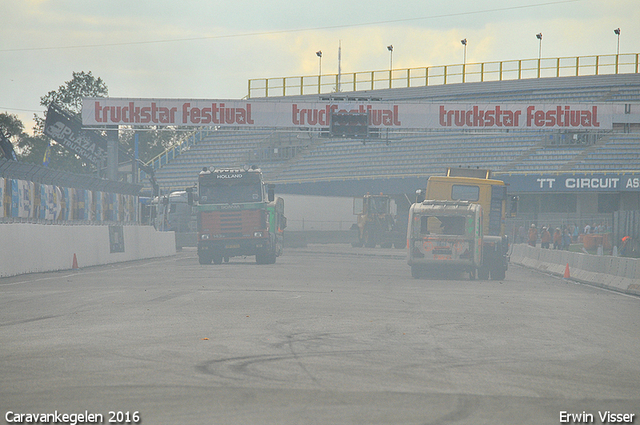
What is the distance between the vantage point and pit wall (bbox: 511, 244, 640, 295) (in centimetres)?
1944

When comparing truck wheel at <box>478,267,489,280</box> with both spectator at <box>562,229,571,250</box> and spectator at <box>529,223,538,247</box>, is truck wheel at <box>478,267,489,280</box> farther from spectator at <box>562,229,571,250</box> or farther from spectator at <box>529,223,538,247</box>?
spectator at <box>562,229,571,250</box>

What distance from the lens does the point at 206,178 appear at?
28672 millimetres

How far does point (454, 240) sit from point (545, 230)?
2187 cm

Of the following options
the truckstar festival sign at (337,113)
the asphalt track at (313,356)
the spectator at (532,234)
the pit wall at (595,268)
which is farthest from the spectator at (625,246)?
the asphalt track at (313,356)

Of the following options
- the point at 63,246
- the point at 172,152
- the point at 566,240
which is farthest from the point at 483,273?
the point at 172,152

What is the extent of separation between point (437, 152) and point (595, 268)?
34531 millimetres

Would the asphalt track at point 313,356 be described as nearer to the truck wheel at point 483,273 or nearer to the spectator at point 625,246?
the truck wheel at point 483,273

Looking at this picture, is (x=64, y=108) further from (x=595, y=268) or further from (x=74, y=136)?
(x=595, y=268)

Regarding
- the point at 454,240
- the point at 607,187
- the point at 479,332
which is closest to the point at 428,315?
the point at 479,332

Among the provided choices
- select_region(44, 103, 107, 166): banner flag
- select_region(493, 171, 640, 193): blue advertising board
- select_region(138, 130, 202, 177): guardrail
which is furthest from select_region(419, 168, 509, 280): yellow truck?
select_region(138, 130, 202, 177): guardrail

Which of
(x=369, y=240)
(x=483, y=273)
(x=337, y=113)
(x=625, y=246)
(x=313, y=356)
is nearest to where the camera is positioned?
(x=313, y=356)

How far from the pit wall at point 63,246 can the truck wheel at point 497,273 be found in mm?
12214

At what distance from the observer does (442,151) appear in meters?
56.6

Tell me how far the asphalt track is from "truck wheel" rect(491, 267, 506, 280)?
7.57m
